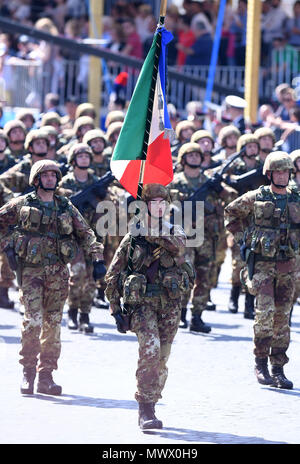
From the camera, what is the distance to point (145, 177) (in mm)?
10258

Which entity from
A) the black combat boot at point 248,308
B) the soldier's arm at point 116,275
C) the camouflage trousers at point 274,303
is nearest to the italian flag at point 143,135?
the soldier's arm at point 116,275

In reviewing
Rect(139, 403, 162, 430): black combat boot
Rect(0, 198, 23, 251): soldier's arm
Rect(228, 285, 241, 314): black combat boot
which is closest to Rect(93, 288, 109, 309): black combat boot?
Rect(228, 285, 241, 314): black combat boot

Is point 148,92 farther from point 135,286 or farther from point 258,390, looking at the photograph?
point 258,390

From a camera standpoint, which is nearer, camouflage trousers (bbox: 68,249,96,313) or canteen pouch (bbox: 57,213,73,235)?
canteen pouch (bbox: 57,213,73,235)

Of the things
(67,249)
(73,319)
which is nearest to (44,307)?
(67,249)

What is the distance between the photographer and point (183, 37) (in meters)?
25.9

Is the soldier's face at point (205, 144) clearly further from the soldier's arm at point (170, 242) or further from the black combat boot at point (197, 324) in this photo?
the soldier's arm at point (170, 242)

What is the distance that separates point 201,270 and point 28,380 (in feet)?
15.4

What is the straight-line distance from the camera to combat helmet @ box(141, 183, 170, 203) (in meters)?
9.97

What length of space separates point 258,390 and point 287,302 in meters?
0.80

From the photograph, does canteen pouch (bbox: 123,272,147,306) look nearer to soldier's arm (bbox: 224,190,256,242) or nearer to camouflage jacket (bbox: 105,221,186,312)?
camouflage jacket (bbox: 105,221,186,312)

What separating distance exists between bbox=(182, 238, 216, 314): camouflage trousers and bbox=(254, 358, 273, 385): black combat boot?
10.6 feet
